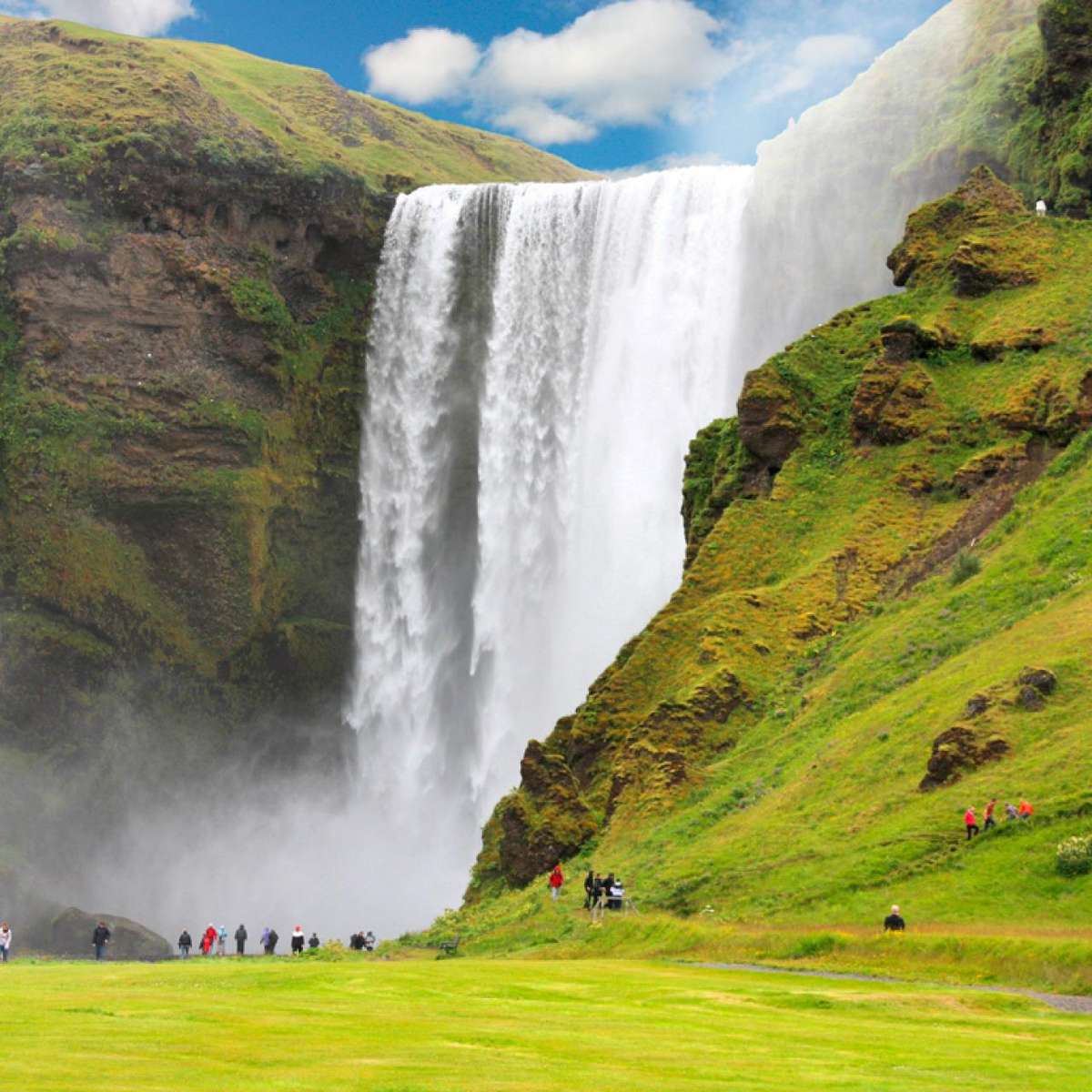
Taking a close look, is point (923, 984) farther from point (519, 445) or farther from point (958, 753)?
point (519, 445)

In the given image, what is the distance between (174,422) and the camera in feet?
261

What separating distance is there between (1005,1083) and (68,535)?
69.1 m

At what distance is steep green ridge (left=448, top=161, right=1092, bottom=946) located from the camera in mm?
30641

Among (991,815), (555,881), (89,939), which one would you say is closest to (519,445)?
(89,939)

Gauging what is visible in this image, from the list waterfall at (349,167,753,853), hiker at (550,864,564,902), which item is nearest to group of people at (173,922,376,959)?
hiker at (550,864,564,902)

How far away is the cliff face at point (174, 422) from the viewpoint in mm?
78250

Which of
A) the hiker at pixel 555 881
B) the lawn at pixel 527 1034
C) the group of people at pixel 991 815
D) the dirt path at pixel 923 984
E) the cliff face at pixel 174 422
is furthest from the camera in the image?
the cliff face at pixel 174 422

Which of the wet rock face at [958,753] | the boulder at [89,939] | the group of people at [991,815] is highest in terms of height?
the wet rock face at [958,753]

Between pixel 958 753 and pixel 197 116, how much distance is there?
65.6 meters

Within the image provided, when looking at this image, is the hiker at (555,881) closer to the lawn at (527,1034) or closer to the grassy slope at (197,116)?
the lawn at (527,1034)

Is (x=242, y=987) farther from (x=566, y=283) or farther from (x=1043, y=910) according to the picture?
(x=566, y=283)

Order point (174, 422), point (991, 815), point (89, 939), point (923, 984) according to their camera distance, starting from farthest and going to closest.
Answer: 1. point (174, 422)
2. point (89, 939)
3. point (991, 815)
4. point (923, 984)

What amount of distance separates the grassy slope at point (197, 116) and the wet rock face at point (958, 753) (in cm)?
5981

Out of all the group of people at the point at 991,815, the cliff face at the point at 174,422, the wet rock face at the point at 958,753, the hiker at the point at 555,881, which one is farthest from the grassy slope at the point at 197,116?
the group of people at the point at 991,815
